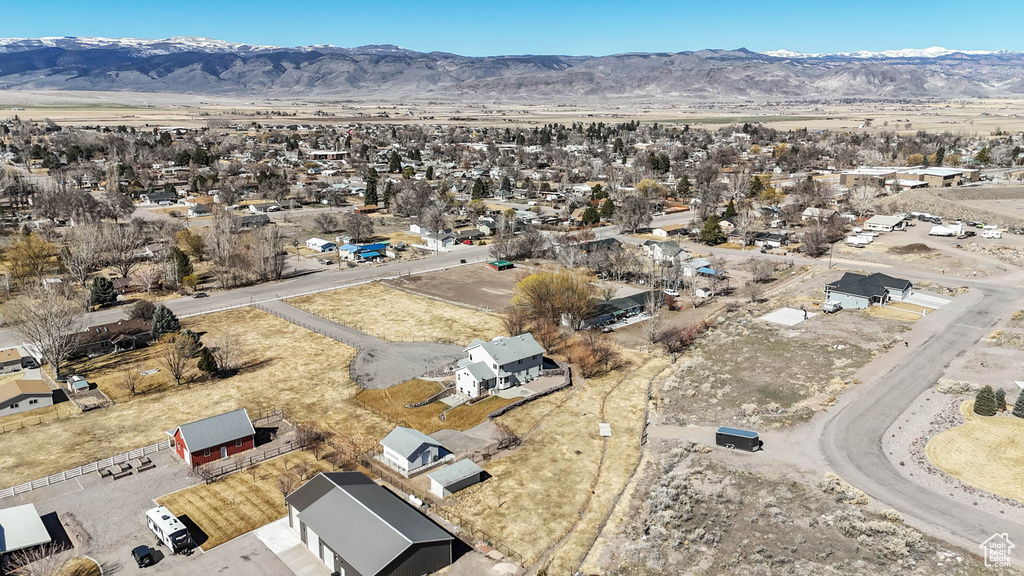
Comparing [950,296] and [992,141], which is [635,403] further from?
[992,141]

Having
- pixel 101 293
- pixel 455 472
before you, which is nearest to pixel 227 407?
pixel 455 472

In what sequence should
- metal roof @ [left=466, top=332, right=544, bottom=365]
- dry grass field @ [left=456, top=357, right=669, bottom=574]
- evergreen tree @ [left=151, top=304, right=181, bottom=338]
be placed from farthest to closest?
evergreen tree @ [left=151, top=304, right=181, bottom=338] < metal roof @ [left=466, top=332, right=544, bottom=365] < dry grass field @ [left=456, top=357, right=669, bottom=574]

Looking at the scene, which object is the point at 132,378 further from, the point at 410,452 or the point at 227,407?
the point at 410,452

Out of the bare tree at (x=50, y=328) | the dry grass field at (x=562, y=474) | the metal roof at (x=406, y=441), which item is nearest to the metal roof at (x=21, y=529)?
the metal roof at (x=406, y=441)

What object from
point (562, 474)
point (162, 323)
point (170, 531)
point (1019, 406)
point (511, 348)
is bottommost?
point (562, 474)

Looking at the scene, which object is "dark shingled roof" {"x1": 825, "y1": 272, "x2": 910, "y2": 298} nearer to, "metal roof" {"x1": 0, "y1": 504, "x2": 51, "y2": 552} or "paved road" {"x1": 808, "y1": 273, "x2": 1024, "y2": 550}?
"paved road" {"x1": 808, "y1": 273, "x2": 1024, "y2": 550}

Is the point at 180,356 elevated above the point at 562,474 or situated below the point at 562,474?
above

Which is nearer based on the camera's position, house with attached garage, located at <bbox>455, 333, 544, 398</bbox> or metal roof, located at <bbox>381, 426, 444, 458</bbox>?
metal roof, located at <bbox>381, 426, 444, 458</bbox>

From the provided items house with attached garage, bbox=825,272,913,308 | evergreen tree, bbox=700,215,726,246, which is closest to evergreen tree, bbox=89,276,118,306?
house with attached garage, bbox=825,272,913,308
